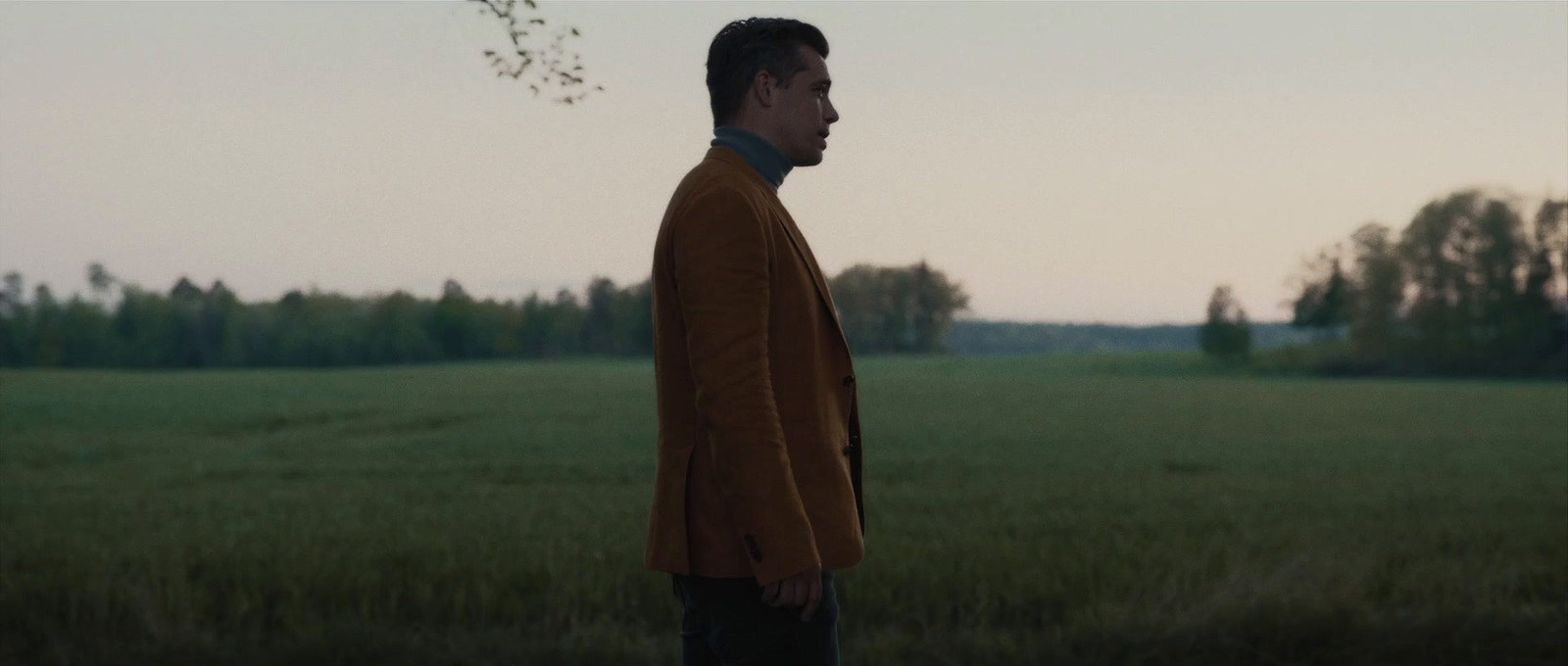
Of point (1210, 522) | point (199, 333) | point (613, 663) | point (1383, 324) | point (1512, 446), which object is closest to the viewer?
point (613, 663)

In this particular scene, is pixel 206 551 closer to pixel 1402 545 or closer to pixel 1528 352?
pixel 1402 545

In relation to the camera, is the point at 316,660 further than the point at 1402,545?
No

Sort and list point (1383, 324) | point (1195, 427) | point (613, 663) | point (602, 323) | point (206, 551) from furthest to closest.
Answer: point (602, 323) → point (1383, 324) → point (1195, 427) → point (206, 551) → point (613, 663)

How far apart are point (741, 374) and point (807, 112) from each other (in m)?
0.50

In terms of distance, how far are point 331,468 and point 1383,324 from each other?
6987 cm

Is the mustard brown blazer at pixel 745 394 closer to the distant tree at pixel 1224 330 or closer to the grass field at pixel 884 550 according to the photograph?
the grass field at pixel 884 550

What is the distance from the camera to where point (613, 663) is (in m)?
5.61

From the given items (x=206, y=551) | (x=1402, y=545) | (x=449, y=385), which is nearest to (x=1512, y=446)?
(x=1402, y=545)

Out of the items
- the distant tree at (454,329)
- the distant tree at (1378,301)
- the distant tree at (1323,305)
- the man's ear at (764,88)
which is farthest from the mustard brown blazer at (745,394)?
the distant tree at (1323,305)

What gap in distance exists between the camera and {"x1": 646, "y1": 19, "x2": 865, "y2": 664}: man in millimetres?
2297

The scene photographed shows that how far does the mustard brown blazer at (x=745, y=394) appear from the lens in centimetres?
229

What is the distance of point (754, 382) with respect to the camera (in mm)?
2275

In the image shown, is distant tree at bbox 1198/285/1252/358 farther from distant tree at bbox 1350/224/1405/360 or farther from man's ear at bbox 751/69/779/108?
man's ear at bbox 751/69/779/108

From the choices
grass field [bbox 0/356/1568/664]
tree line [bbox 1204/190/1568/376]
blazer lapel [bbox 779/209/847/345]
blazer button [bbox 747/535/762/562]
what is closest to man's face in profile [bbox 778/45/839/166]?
blazer lapel [bbox 779/209/847/345]
